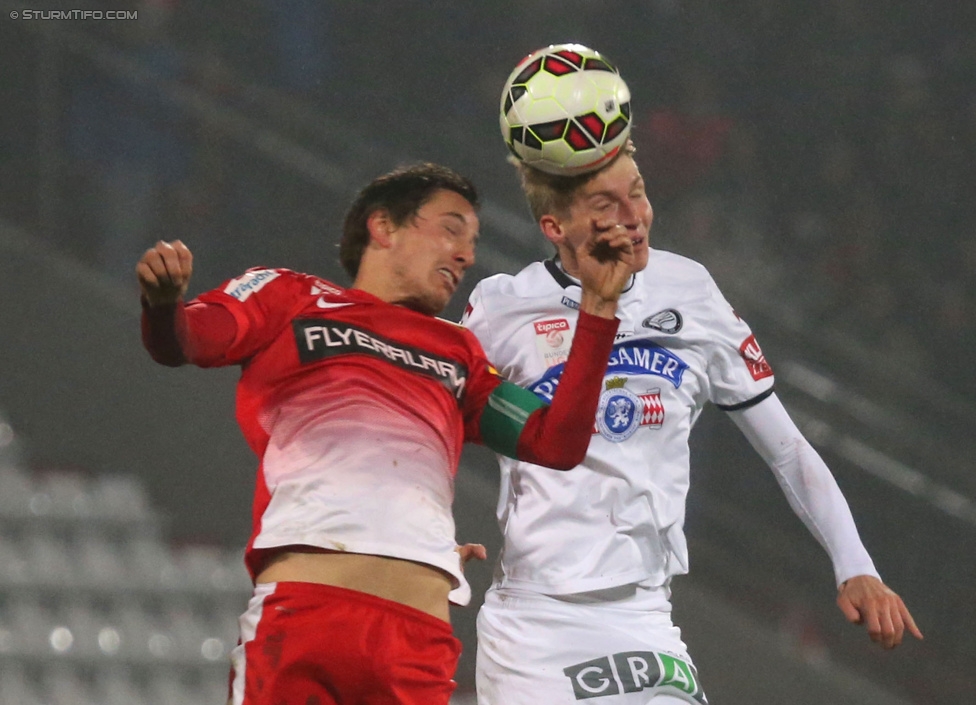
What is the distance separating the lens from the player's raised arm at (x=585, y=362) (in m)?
2.34

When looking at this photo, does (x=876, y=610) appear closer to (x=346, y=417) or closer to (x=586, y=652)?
(x=586, y=652)

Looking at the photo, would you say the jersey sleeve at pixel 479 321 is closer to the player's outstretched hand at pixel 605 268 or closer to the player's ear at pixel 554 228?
the player's ear at pixel 554 228

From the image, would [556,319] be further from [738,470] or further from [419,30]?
[419,30]

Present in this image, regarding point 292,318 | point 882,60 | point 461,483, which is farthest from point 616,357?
point 882,60

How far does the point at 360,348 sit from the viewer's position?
8.16 feet

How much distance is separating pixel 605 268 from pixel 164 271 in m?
0.76

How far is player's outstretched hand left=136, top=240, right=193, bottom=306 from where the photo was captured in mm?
2123

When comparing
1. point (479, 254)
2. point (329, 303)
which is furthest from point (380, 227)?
point (479, 254)

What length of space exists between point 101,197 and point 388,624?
4.08 meters

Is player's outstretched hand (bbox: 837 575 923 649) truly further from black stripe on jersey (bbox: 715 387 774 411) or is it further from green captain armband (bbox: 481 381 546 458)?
green captain armband (bbox: 481 381 546 458)

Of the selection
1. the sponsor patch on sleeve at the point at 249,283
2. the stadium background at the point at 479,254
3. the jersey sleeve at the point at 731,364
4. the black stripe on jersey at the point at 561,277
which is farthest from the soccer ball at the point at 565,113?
the stadium background at the point at 479,254

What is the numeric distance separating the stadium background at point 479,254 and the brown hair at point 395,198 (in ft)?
8.61

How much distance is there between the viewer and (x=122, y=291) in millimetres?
5863

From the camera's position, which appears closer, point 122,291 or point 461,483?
point 461,483
